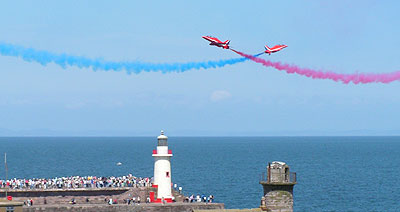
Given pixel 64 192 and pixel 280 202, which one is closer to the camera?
pixel 280 202

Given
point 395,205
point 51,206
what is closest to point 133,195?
point 51,206

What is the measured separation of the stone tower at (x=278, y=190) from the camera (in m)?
51.1

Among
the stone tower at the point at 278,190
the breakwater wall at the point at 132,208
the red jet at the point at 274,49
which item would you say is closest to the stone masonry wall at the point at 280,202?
the stone tower at the point at 278,190

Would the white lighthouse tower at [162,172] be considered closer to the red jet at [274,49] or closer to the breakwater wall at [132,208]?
the breakwater wall at [132,208]

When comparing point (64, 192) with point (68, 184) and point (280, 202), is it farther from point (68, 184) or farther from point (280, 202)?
point (280, 202)

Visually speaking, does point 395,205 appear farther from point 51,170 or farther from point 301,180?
point 51,170

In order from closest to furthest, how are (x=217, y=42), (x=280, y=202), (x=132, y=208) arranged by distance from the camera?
(x=280, y=202), (x=132, y=208), (x=217, y=42)

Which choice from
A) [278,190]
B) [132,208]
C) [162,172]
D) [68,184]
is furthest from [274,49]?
[278,190]

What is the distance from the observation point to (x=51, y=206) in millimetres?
74062

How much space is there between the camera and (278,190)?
51250 millimetres

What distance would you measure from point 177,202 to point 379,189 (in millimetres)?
78629

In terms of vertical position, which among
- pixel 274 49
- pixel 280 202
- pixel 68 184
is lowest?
pixel 280 202

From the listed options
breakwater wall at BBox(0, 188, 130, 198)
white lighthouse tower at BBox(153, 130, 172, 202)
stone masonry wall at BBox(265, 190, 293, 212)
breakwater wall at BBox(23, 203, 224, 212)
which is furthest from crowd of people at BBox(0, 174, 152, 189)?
stone masonry wall at BBox(265, 190, 293, 212)

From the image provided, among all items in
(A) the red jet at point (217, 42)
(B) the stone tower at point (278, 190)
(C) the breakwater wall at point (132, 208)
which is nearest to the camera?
(B) the stone tower at point (278, 190)
